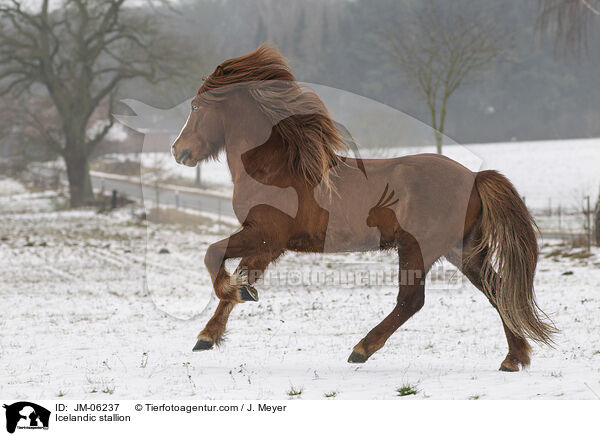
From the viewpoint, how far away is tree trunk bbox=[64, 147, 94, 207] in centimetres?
2664

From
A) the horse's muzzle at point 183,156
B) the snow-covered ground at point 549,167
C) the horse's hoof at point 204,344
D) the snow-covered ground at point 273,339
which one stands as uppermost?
the snow-covered ground at point 549,167

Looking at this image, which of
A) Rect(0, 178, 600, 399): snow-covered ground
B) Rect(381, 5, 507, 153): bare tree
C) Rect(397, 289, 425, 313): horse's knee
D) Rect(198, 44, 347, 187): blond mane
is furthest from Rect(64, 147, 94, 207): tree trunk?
Rect(397, 289, 425, 313): horse's knee

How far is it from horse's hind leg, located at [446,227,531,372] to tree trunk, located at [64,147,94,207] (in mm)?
24099

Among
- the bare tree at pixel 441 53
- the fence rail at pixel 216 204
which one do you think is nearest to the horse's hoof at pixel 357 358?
the fence rail at pixel 216 204

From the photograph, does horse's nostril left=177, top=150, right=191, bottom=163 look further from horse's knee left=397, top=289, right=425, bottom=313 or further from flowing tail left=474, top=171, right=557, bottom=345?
flowing tail left=474, top=171, right=557, bottom=345

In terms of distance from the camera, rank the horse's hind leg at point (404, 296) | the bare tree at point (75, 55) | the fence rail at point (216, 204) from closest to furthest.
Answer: the horse's hind leg at point (404, 296)
the fence rail at point (216, 204)
the bare tree at point (75, 55)

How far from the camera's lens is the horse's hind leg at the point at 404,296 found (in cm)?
453

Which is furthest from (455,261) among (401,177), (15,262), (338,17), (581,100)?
(581,100)

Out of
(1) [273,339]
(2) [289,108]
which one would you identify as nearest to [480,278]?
(2) [289,108]

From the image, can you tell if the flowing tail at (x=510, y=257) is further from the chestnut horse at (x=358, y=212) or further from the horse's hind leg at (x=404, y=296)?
the horse's hind leg at (x=404, y=296)

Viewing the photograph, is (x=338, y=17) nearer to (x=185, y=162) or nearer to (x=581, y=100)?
(x=581, y=100)

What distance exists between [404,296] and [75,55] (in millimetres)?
25402

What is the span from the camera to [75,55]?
26359 millimetres

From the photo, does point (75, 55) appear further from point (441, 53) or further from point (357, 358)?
point (357, 358)
